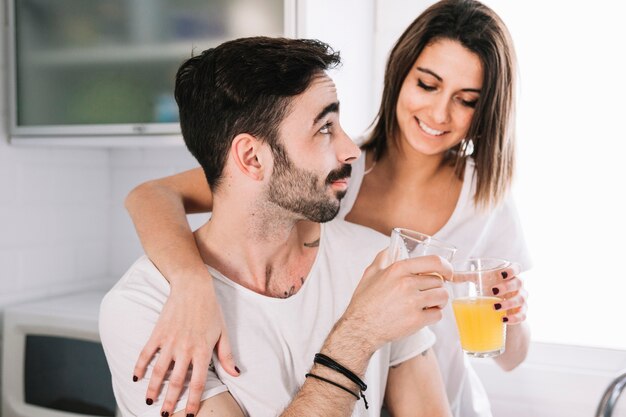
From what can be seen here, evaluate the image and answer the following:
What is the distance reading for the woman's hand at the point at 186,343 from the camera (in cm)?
98

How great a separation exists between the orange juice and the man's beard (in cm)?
28

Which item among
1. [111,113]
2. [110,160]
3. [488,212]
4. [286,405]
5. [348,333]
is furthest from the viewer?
[110,160]

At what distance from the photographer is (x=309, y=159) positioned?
1176mm

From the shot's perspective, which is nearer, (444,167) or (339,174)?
(339,174)

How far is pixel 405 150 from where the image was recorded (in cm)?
149

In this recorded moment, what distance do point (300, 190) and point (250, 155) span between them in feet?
0.36

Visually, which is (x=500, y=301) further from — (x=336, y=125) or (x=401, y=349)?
(x=336, y=125)

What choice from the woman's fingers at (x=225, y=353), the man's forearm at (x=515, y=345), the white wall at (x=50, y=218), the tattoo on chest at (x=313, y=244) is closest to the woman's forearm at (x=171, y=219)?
the woman's fingers at (x=225, y=353)

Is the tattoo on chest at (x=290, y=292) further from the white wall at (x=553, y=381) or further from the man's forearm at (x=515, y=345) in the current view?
the white wall at (x=553, y=381)

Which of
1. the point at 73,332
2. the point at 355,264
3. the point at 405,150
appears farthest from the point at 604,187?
the point at 73,332

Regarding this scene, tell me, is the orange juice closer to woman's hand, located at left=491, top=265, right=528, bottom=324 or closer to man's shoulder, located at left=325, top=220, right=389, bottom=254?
woman's hand, located at left=491, top=265, right=528, bottom=324

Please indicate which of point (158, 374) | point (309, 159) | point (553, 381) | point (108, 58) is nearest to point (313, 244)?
point (309, 159)

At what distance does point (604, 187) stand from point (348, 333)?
1.13m

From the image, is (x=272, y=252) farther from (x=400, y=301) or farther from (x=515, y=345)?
(x=515, y=345)
